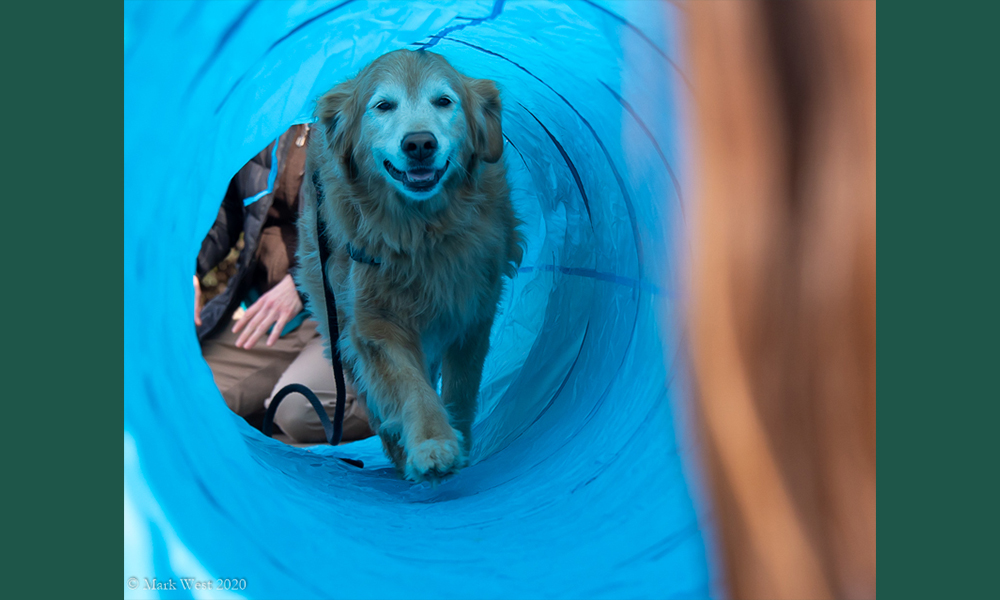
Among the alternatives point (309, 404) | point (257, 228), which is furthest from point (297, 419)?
point (257, 228)

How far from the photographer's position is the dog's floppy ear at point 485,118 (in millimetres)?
3455

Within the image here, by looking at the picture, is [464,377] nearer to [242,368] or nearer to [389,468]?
[389,468]

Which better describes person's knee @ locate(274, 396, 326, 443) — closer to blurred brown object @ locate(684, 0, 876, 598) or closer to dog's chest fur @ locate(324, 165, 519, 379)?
dog's chest fur @ locate(324, 165, 519, 379)

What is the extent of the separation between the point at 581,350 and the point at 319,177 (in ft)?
5.54

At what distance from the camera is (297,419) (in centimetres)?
484

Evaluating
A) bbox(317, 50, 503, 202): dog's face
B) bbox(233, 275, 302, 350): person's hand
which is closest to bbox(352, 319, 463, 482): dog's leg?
bbox(317, 50, 503, 202): dog's face

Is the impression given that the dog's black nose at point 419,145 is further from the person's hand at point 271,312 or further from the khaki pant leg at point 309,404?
the khaki pant leg at point 309,404

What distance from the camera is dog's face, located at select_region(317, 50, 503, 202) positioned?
305 centimetres

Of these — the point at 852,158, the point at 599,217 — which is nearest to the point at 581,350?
the point at 599,217

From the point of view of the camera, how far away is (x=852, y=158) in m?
2.53

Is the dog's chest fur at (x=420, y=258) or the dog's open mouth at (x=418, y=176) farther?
the dog's chest fur at (x=420, y=258)

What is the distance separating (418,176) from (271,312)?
2098 mm

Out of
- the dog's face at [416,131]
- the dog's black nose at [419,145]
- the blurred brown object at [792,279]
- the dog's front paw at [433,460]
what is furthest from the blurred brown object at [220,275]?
the blurred brown object at [792,279]

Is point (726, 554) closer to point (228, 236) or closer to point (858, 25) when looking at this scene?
point (858, 25)
